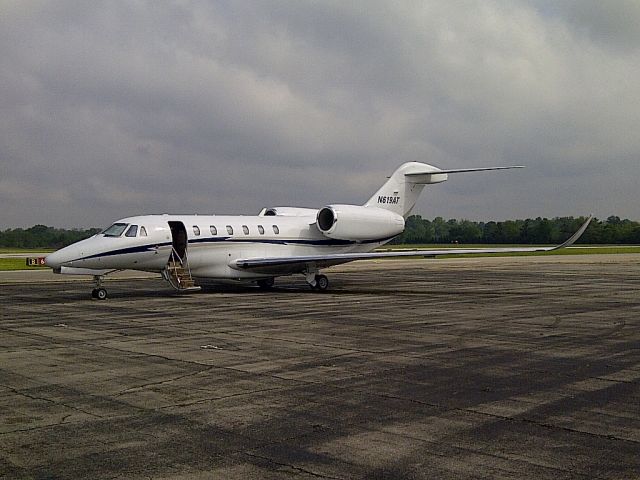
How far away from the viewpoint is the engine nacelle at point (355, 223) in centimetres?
2541

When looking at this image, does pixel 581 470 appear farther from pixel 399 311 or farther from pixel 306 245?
pixel 306 245

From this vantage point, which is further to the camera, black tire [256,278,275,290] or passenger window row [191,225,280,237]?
black tire [256,278,275,290]

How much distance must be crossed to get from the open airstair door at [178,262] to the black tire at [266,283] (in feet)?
12.4

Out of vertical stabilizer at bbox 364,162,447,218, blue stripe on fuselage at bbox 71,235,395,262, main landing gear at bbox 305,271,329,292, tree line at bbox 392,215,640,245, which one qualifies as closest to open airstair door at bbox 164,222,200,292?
blue stripe on fuselage at bbox 71,235,395,262

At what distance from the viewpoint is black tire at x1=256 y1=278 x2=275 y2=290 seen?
1006 inches

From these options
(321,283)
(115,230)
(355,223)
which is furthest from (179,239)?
(355,223)

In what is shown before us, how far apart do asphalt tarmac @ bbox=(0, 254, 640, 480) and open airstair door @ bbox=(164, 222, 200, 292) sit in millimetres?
4857

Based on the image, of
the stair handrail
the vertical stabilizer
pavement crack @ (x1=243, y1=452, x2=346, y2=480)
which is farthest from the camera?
the vertical stabilizer

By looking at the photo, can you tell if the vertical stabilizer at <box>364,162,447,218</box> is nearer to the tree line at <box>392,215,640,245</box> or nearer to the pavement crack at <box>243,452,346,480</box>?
the pavement crack at <box>243,452,346,480</box>

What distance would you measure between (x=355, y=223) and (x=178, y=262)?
7244 millimetres

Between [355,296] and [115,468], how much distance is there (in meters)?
16.5

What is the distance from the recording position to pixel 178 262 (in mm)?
22141

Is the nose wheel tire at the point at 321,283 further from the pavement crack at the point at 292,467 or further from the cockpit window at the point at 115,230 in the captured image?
the pavement crack at the point at 292,467

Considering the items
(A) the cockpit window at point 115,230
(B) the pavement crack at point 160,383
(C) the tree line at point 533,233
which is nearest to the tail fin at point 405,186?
(A) the cockpit window at point 115,230
